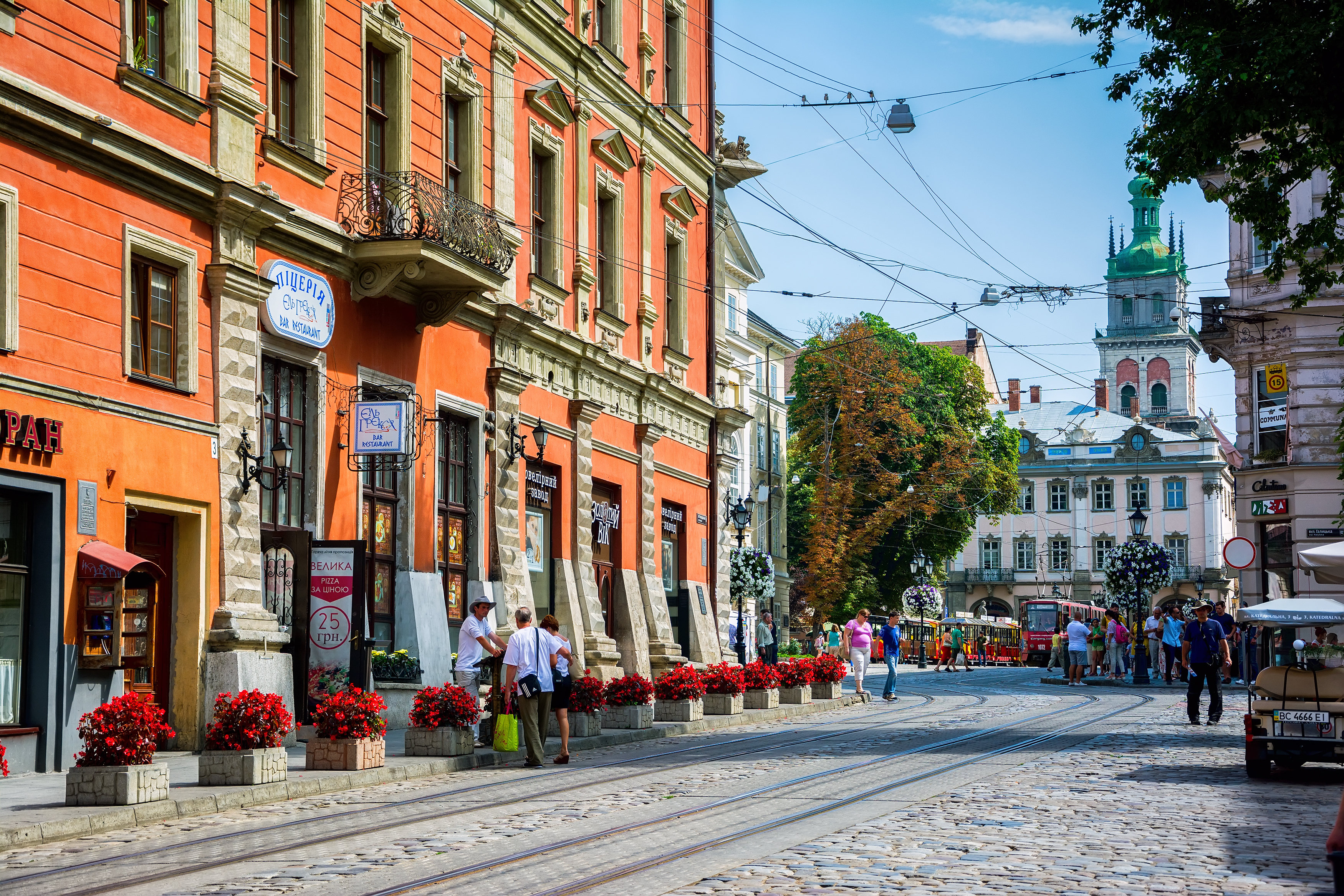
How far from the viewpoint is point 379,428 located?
21219 mm

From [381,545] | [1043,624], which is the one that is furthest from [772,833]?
[1043,624]

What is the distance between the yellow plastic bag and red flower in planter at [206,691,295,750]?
171 inches

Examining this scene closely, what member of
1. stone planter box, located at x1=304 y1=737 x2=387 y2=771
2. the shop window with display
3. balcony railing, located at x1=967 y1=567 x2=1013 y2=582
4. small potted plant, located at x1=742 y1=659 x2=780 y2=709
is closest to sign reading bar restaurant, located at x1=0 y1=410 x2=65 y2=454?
stone planter box, located at x1=304 y1=737 x2=387 y2=771

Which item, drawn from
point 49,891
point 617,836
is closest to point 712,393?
point 617,836

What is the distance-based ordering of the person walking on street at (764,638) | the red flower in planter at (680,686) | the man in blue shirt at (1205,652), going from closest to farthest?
the man in blue shirt at (1205,652) < the red flower in planter at (680,686) < the person walking on street at (764,638)

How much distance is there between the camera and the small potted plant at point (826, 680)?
31656mm

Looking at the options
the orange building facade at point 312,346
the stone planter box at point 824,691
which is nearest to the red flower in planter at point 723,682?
the orange building facade at point 312,346

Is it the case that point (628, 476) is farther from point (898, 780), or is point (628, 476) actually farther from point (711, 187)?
point (898, 780)

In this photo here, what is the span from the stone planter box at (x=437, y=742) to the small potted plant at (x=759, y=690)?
1032 centimetres

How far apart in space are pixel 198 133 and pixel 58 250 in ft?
9.43

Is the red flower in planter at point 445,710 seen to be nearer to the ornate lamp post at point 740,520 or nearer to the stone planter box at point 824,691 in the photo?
the stone planter box at point 824,691

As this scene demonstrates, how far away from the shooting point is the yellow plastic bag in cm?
1881

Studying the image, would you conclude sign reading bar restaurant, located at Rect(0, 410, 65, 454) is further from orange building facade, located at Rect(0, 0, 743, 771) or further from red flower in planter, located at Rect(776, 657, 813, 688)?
red flower in planter, located at Rect(776, 657, 813, 688)

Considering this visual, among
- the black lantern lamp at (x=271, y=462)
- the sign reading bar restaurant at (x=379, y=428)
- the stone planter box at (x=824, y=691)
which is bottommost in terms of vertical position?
the stone planter box at (x=824, y=691)
